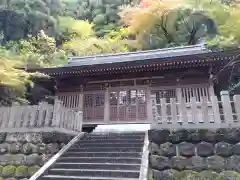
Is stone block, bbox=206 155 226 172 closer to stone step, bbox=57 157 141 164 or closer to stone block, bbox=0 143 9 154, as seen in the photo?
stone step, bbox=57 157 141 164

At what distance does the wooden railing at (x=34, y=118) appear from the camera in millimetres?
7777

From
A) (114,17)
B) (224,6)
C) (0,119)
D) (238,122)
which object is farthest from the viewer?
(114,17)

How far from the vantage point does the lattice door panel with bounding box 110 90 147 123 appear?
12.8m

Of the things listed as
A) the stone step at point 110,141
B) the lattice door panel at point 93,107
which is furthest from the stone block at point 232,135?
the lattice door panel at point 93,107

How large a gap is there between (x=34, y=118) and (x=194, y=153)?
16.9ft

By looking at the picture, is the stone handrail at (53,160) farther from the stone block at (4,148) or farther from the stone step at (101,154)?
the stone block at (4,148)

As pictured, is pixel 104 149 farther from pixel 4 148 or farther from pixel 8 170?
pixel 4 148

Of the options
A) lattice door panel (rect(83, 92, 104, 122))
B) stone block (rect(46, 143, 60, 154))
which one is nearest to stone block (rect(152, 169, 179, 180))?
stone block (rect(46, 143, 60, 154))

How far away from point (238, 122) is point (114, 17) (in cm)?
2929

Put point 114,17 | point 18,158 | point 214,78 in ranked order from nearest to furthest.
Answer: point 18,158 < point 214,78 < point 114,17

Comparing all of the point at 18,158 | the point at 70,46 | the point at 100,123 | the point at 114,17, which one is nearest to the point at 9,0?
the point at 70,46

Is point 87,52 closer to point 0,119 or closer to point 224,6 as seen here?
point 224,6

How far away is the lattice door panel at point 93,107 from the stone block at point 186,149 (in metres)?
7.18

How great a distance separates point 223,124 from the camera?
6508mm
